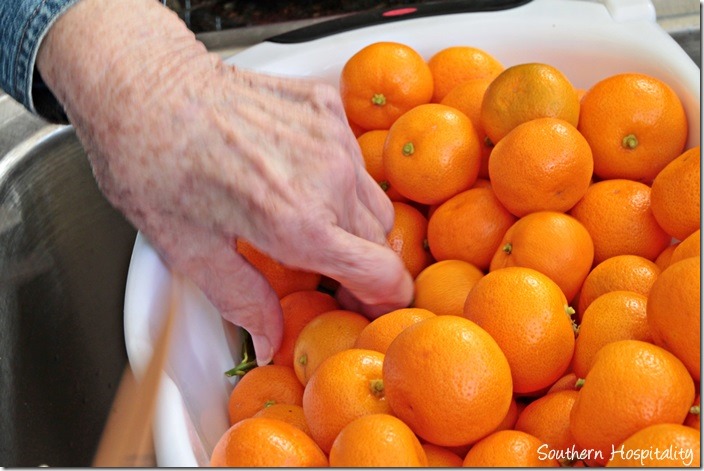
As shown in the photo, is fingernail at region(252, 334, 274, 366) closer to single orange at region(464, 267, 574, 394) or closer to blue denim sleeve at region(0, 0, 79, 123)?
single orange at region(464, 267, 574, 394)

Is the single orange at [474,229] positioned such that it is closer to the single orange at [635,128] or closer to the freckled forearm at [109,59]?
the single orange at [635,128]

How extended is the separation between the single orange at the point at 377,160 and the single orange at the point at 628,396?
461mm

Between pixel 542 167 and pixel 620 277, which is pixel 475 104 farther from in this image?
pixel 620 277

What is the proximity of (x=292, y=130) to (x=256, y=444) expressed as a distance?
11.7 inches

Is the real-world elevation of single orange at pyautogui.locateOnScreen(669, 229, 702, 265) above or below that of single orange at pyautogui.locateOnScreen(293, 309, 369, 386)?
above

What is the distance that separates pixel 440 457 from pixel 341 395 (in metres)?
0.11

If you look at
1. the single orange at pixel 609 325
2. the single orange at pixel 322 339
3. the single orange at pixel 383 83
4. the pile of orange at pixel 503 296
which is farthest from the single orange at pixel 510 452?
the single orange at pixel 383 83

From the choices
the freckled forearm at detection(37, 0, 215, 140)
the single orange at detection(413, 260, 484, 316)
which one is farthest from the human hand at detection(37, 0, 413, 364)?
the single orange at detection(413, 260, 484, 316)

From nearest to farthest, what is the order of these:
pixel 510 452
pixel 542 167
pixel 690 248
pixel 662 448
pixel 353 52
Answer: pixel 662 448
pixel 510 452
pixel 690 248
pixel 542 167
pixel 353 52

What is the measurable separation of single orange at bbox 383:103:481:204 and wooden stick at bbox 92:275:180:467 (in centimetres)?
31

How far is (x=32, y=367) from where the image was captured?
42.4 inches

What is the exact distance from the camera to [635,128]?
3.10 ft

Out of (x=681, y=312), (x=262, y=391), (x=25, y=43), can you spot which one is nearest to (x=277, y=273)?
(x=262, y=391)

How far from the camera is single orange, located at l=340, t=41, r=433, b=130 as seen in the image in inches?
42.3
